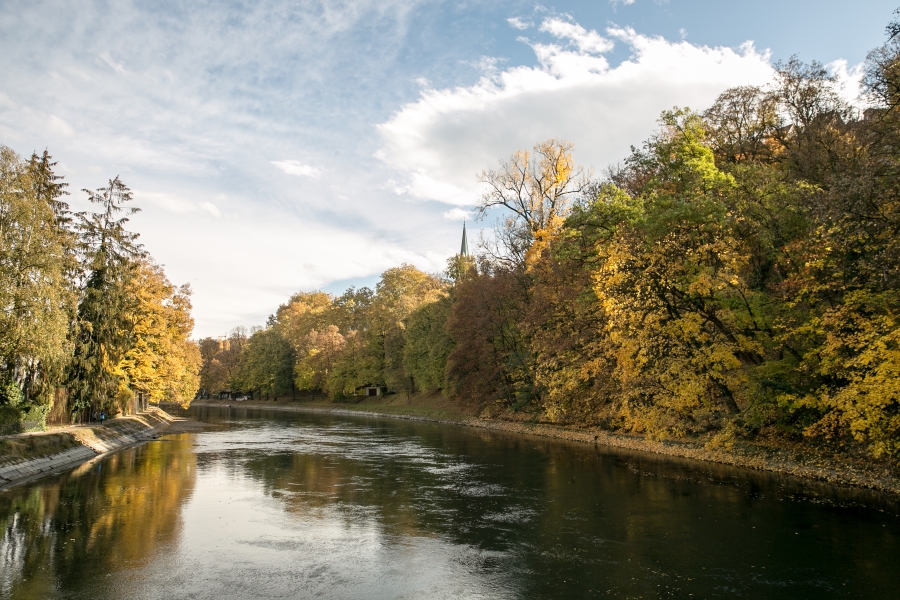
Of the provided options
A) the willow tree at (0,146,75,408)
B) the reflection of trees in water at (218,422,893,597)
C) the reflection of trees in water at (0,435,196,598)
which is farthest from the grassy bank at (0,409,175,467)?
the reflection of trees in water at (218,422,893,597)

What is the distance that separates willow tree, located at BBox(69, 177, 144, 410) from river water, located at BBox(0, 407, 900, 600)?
12.5m

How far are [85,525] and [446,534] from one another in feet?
26.9

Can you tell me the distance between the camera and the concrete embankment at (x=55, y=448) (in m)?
20.4

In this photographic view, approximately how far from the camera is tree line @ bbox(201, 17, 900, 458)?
52.9ft

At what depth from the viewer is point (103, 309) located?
35.3 metres

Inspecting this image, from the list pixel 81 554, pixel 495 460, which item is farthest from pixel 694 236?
pixel 81 554

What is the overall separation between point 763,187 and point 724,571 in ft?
56.4

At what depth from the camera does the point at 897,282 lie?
1523 centimetres

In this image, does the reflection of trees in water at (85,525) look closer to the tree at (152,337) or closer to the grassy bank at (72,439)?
the grassy bank at (72,439)

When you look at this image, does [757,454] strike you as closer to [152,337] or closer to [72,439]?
[72,439]

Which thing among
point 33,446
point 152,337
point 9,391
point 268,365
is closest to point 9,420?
point 9,391

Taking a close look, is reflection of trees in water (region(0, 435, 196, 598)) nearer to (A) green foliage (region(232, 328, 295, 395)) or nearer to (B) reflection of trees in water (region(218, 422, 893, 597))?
(B) reflection of trees in water (region(218, 422, 893, 597))

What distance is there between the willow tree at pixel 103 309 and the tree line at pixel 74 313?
0.19 ft

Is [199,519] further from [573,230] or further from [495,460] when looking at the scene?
[573,230]
